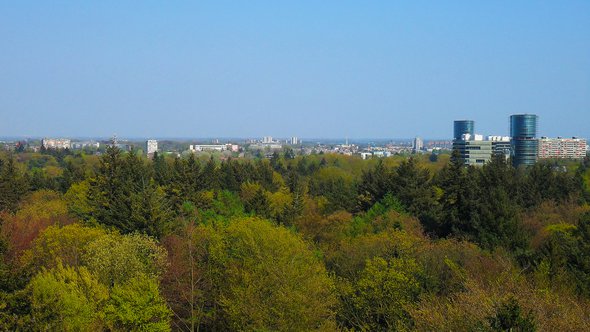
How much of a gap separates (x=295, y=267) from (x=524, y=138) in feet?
380

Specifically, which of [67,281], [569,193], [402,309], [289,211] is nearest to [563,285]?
[402,309]

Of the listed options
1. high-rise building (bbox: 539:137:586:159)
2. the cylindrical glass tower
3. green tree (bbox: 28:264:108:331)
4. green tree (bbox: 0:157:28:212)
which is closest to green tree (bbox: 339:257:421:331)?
green tree (bbox: 28:264:108:331)

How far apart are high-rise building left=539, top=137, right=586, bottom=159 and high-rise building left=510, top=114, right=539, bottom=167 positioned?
43.4 ft

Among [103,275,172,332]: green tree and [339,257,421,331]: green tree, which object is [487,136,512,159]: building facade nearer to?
[339,257,421,331]: green tree

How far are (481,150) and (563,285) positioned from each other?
338 ft

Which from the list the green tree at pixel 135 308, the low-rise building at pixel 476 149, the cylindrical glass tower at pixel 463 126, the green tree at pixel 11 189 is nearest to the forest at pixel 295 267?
the green tree at pixel 135 308

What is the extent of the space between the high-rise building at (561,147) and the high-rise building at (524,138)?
521 inches

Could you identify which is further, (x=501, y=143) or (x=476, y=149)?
(x=501, y=143)

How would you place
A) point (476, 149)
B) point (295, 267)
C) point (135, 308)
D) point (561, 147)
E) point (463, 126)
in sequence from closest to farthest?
point (135, 308)
point (295, 267)
point (476, 149)
point (561, 147)
point (463, 126)

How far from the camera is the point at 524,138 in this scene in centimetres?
12625

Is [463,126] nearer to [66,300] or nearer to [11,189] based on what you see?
[11,189]

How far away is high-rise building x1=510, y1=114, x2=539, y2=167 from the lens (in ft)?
396

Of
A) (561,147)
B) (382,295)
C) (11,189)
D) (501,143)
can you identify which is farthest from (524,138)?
(382,295)

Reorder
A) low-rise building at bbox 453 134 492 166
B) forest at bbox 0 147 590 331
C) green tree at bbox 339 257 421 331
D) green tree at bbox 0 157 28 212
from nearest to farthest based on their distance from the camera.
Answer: forest at bbox 0 147 590 331 < green tree at bbox 339 257 421 331 < green tree at bbox 0 157 28 212 < low-rise building at bbox 453 134 492 166
